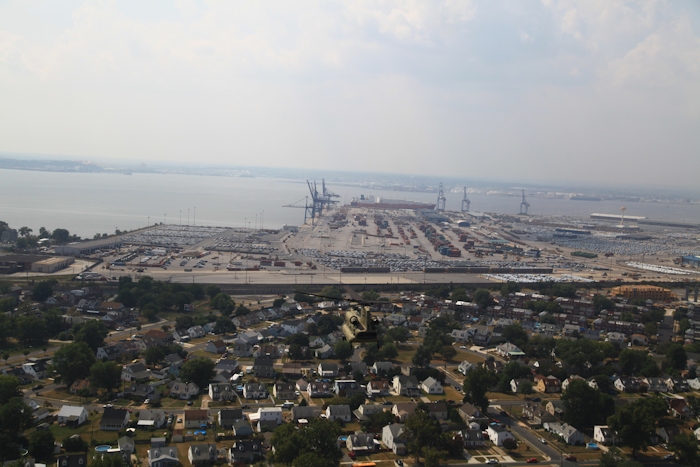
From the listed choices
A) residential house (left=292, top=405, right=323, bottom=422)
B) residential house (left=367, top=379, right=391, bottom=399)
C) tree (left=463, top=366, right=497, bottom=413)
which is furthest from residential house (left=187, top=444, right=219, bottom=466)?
tree (left=463, top=366, right=497, bottom=413)

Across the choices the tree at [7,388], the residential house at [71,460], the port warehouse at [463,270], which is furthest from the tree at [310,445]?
the port warehouse at [463,270]

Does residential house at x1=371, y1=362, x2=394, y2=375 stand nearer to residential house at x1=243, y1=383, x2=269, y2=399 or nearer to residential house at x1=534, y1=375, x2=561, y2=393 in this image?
residential house at x1=243, y1=383, x2=269, y2=399

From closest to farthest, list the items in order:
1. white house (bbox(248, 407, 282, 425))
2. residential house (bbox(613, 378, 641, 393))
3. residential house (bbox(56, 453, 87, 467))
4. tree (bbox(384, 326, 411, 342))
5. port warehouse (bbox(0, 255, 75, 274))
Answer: residential house (bbox(56, 453, 87, 467))
white house (bbox(248, 407, 282, 425))
residential house (bbox(613, 378, 641, 393))
tree (bbox(384, 326, 411, 342))
port warehouse (bbox(0, 255, 75, 274))

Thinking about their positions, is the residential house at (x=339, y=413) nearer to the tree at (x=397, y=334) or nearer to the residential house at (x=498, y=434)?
the residential house at (x=498, y=434)

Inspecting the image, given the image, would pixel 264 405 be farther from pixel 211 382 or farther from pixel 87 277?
pixel 87 277

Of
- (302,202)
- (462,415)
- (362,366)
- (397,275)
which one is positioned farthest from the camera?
(302,202)

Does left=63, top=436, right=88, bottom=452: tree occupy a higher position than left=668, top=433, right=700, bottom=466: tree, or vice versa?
left=668, top=433, right=700, bottom=466: tree

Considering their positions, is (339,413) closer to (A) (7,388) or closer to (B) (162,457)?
(B) (162,457)

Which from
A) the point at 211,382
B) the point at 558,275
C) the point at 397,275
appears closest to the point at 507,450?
the point at 211,382
